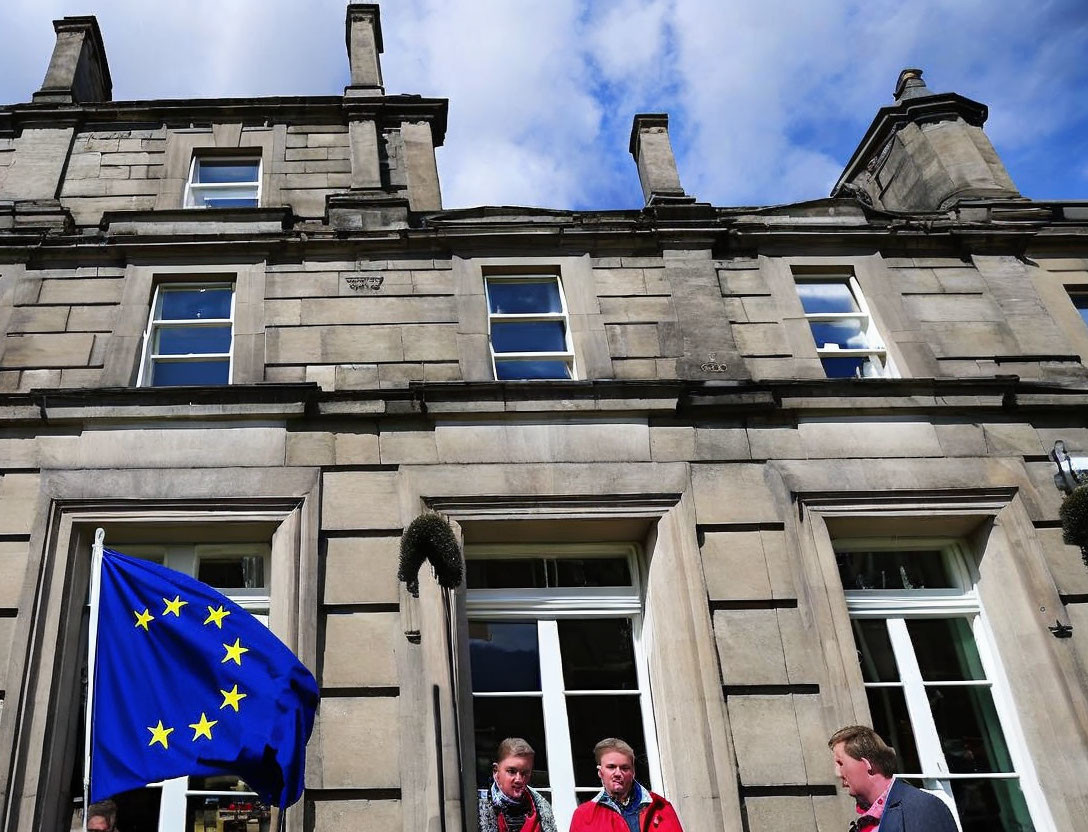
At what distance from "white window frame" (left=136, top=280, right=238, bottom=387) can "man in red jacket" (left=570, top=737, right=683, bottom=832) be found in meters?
6.61

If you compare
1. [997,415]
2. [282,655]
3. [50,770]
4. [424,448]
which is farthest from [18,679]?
[997,415]

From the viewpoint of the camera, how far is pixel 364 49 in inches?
594

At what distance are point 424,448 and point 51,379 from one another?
4482 millimetres

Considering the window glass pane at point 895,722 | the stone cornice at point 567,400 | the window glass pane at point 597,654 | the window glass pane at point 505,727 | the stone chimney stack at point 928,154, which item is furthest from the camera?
the stone chimney stack at point 928,154

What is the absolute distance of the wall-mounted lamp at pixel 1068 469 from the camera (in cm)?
1003

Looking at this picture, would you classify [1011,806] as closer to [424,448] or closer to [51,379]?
[424,448]

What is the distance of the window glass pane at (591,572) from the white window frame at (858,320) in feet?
12.5

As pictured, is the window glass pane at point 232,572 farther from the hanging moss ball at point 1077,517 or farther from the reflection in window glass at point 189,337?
the hanging moss ball at point 1077,517

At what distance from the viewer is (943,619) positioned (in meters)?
9.80

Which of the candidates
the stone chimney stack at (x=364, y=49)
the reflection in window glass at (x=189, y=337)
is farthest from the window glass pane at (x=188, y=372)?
the stone chimney stack at (x=364, y=49)

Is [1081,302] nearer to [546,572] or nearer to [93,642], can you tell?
[546,572]

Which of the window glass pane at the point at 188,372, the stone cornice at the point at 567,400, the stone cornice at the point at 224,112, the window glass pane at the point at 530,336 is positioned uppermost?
the stone cornice at the point at 224,112

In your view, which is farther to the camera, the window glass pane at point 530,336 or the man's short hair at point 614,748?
the window glass pane at point 530,336

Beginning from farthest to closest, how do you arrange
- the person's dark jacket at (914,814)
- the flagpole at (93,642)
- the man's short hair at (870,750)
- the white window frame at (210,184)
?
1. the white window frame at (210,184)
2. the flagpole at (93,642)
3. the man's short hair at (870,750)
4. the person's dark jacket at (914,814)
